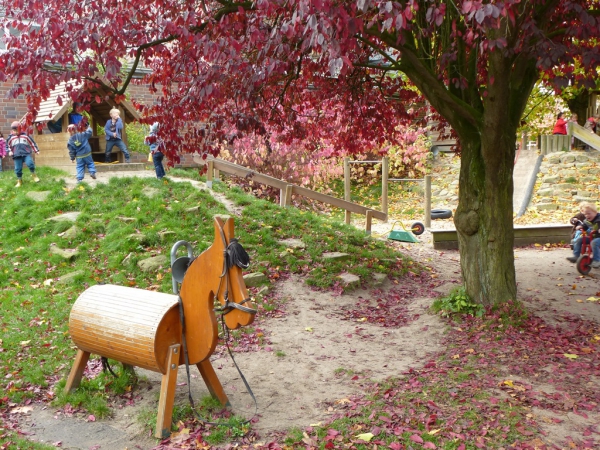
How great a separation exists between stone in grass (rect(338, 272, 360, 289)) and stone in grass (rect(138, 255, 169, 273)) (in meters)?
2.87

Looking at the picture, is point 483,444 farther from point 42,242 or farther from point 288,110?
point 42,242

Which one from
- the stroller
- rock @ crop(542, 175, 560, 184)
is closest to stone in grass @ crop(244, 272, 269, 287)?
the stroller

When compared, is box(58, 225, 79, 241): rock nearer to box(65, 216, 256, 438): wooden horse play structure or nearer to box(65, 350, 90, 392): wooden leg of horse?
box(65, 350, 90, 392): wooden leg of horse

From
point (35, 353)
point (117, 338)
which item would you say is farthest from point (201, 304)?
point (35, 353)

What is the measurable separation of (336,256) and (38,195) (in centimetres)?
692

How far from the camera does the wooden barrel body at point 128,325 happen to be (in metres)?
5.24

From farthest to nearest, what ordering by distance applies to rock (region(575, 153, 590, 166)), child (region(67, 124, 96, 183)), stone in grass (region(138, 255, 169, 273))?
rock (region(575, 153, 590, 166)), child (region(67, 124, 96, 183)), stone in grass (region(138, 255, 169, 273))

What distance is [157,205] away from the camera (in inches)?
475

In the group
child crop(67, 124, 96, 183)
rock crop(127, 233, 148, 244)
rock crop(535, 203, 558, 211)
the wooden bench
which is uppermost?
child crop(67, 124, 96, 183)

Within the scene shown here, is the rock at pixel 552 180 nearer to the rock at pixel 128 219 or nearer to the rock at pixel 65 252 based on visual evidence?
the rock at pixel 128 219

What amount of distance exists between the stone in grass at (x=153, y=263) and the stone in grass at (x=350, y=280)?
Answer: 9.42ft

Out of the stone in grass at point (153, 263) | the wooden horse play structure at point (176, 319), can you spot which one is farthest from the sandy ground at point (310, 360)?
the stone in grass at point (153, 263)

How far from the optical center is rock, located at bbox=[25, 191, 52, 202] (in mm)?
13039

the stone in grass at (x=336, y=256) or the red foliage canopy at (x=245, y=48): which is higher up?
the red foliage canopy at (x=245, y=48)
